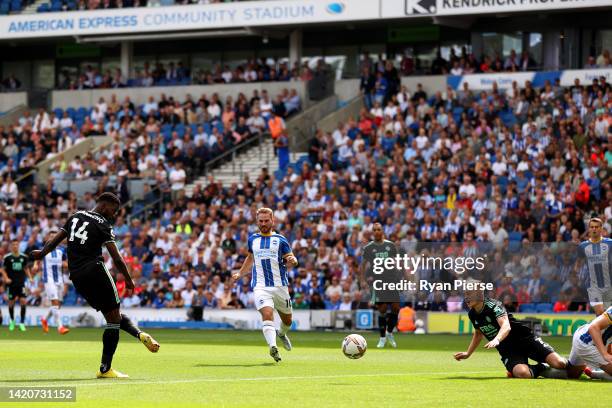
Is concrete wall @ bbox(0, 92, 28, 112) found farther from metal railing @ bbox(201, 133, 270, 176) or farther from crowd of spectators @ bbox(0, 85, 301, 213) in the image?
metal railing @ bbox(201, 133, 270, 176)

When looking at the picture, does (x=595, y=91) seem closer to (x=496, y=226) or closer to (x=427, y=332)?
(x=496, y=226)

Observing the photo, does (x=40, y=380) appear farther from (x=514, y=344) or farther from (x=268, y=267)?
(x=514, y=344)

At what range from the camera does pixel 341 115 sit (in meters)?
44.7

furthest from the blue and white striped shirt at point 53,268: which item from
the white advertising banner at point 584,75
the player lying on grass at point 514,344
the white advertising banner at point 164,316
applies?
the player lying on grass at point 514,344

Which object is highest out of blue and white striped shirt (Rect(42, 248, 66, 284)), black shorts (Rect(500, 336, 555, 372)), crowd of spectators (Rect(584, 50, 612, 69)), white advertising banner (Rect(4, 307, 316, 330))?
crowd of spectators (Rect(584, 50, 612, 69))

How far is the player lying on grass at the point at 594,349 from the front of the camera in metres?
14.7

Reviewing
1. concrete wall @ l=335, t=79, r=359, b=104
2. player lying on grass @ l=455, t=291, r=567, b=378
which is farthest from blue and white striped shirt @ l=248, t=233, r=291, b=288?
concrete wall @ l=335, t=79, r=359, b=104

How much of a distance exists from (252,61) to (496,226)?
19359 mm

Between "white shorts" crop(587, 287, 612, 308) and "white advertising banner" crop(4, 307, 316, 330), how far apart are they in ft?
36.1

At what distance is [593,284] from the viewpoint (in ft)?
78.0

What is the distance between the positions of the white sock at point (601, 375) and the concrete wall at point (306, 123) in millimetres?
28859

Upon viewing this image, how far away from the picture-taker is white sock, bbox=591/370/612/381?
1568 centimetres

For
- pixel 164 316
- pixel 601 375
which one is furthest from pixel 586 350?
pixel 164 316

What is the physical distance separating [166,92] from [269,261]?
3072 cm
